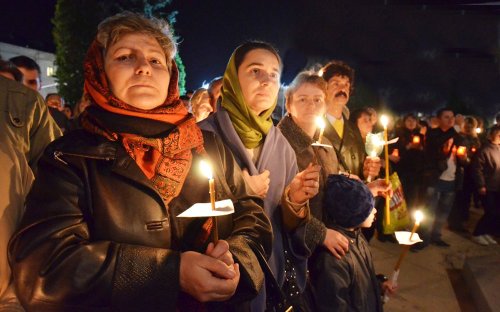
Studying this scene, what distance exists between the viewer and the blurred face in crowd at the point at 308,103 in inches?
120

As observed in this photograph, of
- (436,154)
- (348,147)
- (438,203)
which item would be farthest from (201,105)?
(438,203)

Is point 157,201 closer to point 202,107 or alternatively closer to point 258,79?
point 258,79

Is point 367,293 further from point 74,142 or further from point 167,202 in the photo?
point 74,142

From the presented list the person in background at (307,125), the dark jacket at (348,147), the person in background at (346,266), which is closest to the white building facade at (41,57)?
the dark jacket at (348,147)

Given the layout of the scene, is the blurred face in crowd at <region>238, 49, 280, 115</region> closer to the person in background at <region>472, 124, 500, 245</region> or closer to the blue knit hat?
the blue knit hat

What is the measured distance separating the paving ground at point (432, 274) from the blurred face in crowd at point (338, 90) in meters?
2.57

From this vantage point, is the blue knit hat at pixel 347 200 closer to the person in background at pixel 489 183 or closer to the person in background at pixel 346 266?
the person in background at pixel 346 266

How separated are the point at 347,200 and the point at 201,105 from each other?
Answer: 2.74 m

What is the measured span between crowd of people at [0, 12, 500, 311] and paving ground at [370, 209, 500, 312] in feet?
7.98

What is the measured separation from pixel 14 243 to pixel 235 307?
939 millimetres

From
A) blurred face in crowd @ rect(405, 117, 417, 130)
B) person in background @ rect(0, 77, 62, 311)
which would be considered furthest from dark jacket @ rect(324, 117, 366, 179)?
blurred face in crowd @ rect(405, 117, 417, 130)

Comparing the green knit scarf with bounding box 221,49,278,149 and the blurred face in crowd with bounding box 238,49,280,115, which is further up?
the blurred face in crowd with bounding box 238,49,280,115

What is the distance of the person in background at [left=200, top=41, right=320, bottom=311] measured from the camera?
2.36 m

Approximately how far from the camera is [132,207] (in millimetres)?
1394
